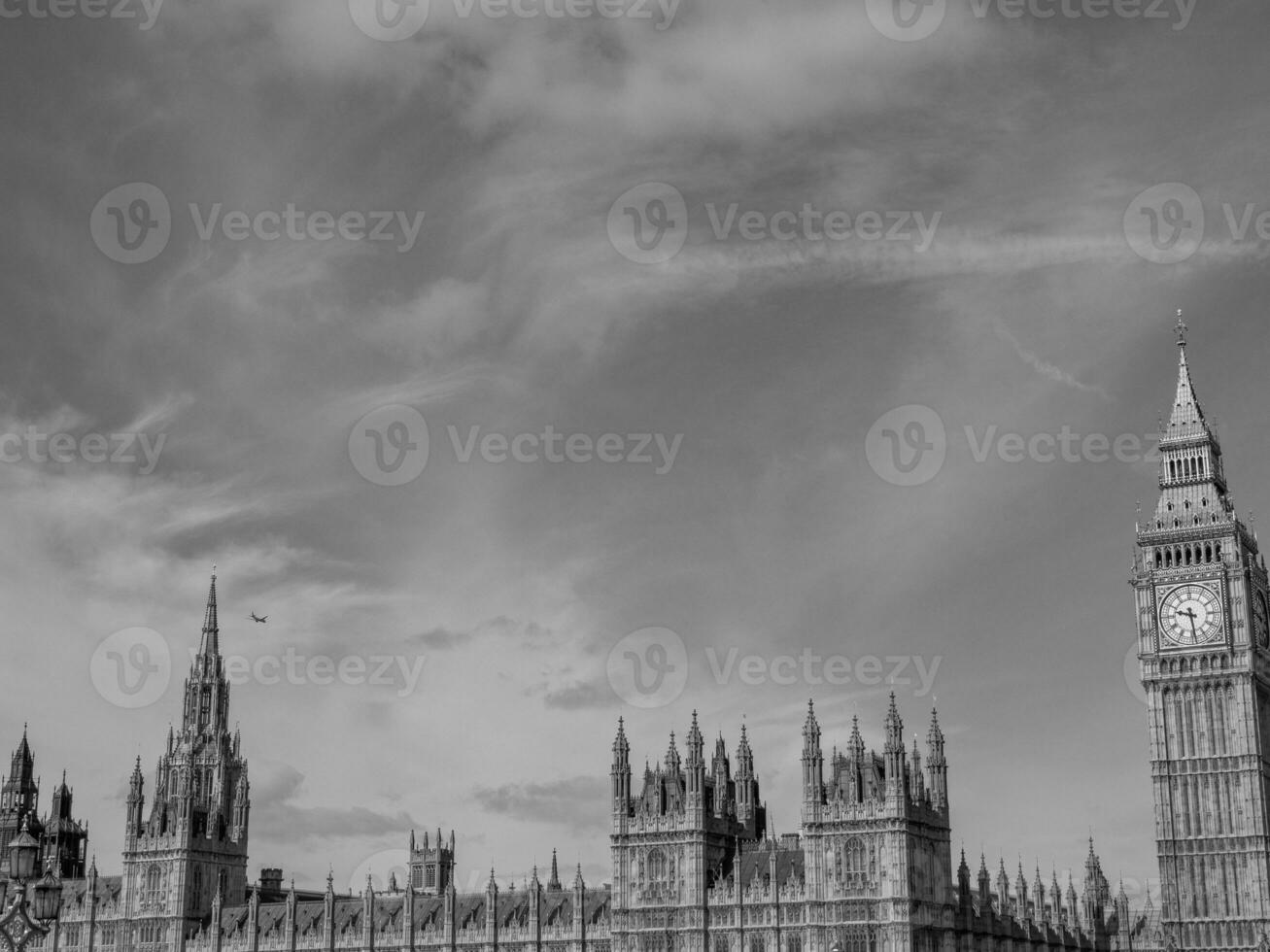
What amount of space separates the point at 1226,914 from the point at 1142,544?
105 feet

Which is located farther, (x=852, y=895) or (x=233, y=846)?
(x=233, y=846)

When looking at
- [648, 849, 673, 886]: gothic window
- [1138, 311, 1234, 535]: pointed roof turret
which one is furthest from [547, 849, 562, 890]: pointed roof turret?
[1138, 311, 1234, 535]: pointed roof turret

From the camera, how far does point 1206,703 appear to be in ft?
455

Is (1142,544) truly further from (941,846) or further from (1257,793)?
(941,846)

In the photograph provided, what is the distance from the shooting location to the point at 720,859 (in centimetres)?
10894

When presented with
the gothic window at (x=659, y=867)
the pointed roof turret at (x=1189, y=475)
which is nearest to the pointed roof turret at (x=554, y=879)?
the gothic window at (x=659, y=867)

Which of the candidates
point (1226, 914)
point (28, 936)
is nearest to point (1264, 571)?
point (1226, 914)

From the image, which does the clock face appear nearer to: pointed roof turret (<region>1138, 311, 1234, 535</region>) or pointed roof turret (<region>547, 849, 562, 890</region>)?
pointed roof turret (<region>1138, 311, 1234, 535</region>)

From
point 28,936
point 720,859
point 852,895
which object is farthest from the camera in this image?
point 720,859

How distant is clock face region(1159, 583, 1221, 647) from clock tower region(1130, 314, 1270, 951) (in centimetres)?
8

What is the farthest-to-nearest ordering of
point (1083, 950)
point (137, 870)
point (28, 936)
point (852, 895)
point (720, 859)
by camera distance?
point (137, 870) < point (1083, 950) < point (720, 859) < point (852, 895) < point (28, 936)

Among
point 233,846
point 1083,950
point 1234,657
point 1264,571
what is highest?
point 1264,571

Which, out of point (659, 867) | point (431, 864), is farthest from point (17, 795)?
point (659, 867)

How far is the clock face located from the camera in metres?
140
